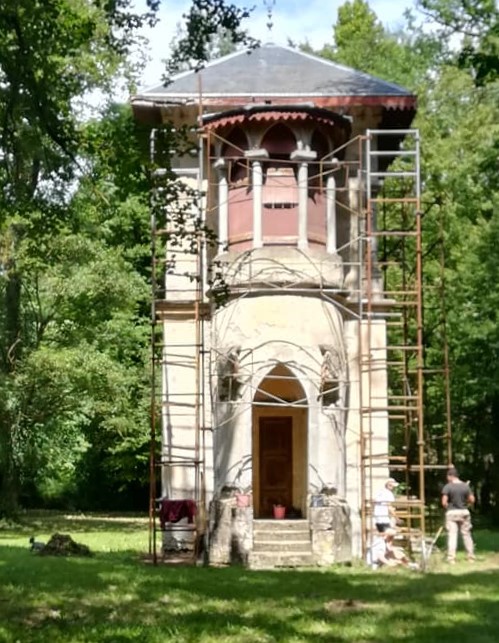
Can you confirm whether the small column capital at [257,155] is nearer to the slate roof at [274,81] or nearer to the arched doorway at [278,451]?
the slate roof at [274,81]

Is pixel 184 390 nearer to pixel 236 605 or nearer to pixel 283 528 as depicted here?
pixel 283 528

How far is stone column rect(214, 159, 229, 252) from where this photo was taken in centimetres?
1978

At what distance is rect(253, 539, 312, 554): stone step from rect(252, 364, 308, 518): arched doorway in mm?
3584

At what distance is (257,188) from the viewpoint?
1938 cm

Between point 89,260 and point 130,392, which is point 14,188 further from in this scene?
point 130,392

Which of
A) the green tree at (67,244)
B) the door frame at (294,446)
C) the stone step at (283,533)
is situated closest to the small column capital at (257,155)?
the green tree at (67,244)

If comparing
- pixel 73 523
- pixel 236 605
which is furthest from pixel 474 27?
pixel 73 523

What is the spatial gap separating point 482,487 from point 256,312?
21.8 metres

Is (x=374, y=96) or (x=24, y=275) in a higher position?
(x=374, y=96)

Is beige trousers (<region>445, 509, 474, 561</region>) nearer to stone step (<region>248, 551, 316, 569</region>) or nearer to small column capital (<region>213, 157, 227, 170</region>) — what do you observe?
stone step (<region>248, 551, 316, 569</region>)

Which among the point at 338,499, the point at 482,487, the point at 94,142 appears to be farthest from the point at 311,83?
the point at 482,487

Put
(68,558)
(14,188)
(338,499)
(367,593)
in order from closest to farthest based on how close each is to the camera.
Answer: (367,593) → (14,188) → (68,558) → (338,499)

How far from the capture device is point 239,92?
20.2 meters

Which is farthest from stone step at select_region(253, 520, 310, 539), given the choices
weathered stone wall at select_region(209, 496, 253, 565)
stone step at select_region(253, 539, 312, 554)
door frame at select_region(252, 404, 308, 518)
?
door frame at select_region(252, 404, 308, 518)
